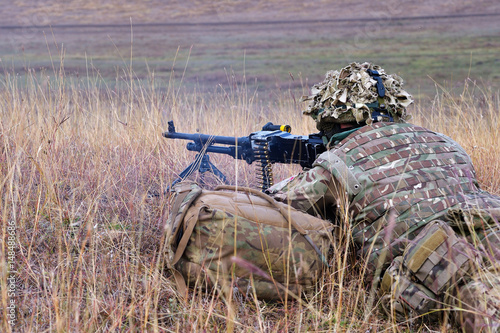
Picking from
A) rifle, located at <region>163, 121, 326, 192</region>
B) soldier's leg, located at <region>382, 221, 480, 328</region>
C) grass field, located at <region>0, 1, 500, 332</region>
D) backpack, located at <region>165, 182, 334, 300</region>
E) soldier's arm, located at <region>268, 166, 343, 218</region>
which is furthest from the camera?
rifle, located at <region>163, 121, 326, 192</region>

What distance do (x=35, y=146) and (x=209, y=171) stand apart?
1.51m

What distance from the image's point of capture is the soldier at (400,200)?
2244 millimetres

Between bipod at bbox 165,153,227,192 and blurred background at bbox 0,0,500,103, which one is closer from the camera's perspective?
bipod at bbox 165,153,227,192

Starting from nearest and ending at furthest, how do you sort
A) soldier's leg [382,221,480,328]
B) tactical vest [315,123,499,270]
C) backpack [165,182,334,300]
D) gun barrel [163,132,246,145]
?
1. soldier's leg [382,221,480,328]
2. backpack [165,182,334,300]
3. tactical vest [315,123,499,270]
4. gun barrel [163,132,246,145]

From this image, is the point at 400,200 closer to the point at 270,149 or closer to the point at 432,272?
the point at 432,272

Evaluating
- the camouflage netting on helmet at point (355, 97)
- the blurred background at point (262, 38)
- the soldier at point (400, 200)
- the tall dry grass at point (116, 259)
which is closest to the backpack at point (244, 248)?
the tall dry grass at point (116, 259)

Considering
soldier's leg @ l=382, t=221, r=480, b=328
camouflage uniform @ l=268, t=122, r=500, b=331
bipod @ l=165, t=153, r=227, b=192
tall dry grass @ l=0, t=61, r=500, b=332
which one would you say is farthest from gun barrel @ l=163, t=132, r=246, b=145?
soldier's leg @ l=382, t=221, r=480, b=328

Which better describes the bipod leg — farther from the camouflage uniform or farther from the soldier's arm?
the soldier's arm

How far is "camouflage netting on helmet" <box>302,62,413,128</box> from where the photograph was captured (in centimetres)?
307

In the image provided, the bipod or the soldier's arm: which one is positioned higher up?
the soldier's arm

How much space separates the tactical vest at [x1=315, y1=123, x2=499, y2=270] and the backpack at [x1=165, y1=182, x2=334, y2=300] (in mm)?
285

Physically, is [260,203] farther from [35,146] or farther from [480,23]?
[480,23]

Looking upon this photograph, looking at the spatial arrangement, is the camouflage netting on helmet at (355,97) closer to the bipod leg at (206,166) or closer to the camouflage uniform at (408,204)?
the camouflage uniform at (408,204)

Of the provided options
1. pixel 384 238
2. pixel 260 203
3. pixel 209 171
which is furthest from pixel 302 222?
pixel 209 171
